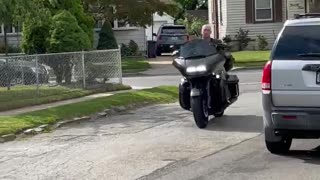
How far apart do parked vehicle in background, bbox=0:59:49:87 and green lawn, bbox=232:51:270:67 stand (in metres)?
13.6

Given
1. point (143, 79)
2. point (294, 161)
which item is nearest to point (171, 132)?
point (294, 161)

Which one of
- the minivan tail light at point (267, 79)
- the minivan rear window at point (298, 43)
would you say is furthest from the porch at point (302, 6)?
the minivan tail light at point (267, 79)

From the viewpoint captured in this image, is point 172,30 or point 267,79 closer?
point 267,79

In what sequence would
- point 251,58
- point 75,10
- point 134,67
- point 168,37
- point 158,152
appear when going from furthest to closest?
point 168,37
point 251,58
point 134,67
point 75,10
point 158,152

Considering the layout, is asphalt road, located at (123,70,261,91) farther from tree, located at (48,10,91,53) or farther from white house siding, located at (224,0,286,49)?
white house siding, located at (224,0,286,49)

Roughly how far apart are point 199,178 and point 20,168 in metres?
2.62

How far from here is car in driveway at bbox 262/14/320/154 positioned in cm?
912

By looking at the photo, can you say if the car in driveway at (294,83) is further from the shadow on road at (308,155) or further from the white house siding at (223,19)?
the white house siding at (223,19)

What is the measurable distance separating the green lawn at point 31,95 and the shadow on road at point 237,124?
5.45 metres

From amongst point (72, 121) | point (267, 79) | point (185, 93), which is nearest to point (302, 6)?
point (72, 121)

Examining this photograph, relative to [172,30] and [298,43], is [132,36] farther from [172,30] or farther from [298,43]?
[298,43]

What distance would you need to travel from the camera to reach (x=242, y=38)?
128 feet

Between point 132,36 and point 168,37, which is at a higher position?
point 132,36

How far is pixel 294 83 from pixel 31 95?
1005cm
